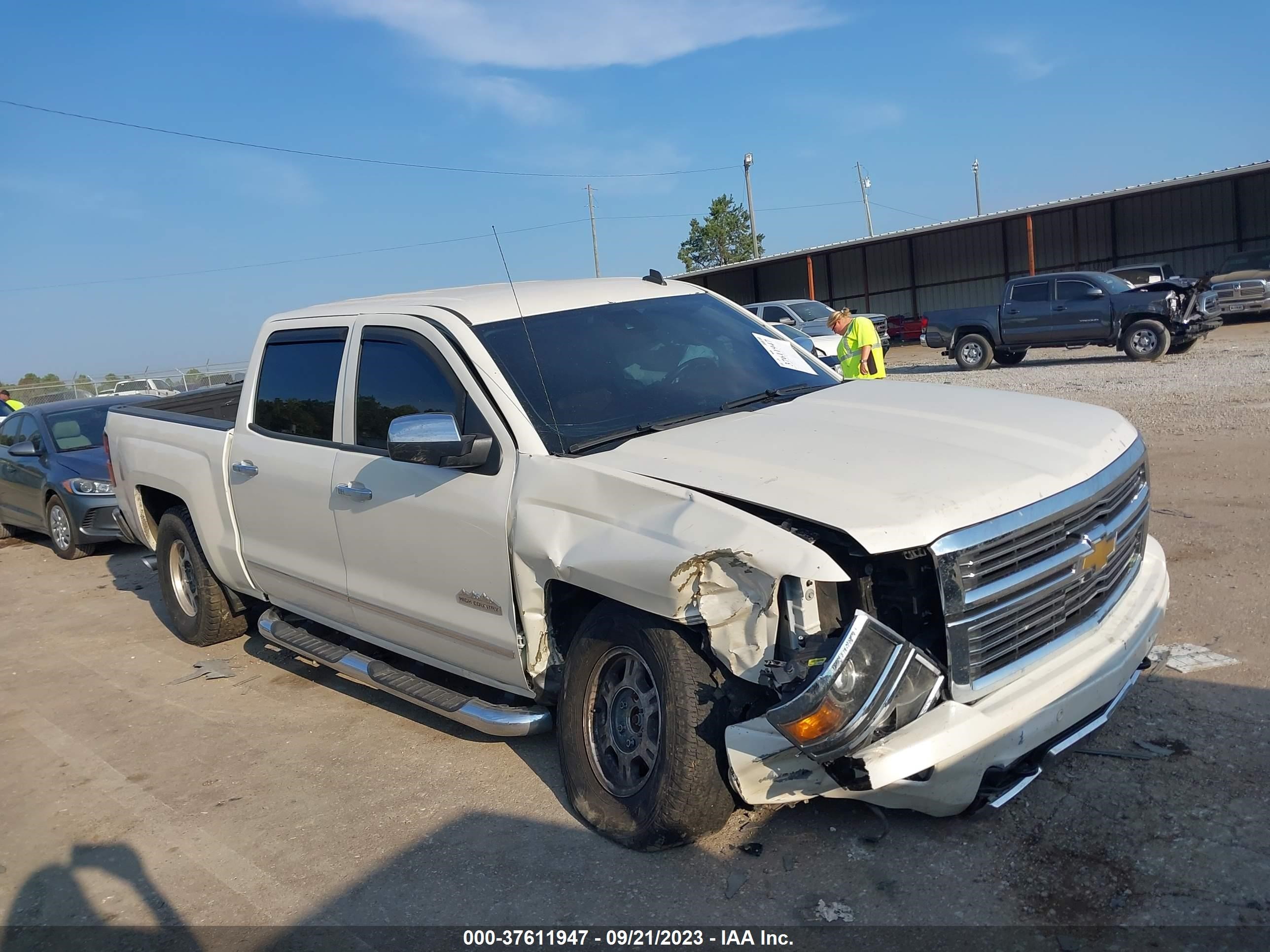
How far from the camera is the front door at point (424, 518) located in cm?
397

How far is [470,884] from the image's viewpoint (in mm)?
3578

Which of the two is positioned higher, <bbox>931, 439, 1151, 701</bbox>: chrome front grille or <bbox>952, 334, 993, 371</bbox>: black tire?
<bbox>931, 439, 1151, 701</bbox>: chrome front grille

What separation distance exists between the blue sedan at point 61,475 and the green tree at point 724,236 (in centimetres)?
4742

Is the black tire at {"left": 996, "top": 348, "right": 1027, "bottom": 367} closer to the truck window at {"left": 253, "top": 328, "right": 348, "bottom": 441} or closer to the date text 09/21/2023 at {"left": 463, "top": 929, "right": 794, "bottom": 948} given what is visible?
the truck window at {"left": 253, "top": 328, "right": 348, "bottom": 441}

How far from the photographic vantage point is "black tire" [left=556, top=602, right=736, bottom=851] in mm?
3307

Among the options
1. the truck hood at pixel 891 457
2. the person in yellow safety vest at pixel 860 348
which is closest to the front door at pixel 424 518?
the truck hood at pixel 891 457

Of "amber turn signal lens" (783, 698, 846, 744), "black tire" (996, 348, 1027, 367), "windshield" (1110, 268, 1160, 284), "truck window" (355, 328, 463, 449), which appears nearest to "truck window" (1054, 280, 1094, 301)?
"black tire" (996, 348, 1027, 367)

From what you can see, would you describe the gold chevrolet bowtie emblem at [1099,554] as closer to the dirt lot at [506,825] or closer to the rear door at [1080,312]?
the dirt lot at [506,825]

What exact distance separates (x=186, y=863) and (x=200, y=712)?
184 cm

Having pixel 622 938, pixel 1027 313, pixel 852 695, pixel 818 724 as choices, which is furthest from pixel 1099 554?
pixel 1027 313

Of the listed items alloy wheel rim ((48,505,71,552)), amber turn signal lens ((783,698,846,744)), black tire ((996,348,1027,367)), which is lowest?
black tire ((996,348,1027,367))

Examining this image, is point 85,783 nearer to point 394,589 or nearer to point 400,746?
point 400,746

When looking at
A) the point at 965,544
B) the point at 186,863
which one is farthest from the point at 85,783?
the point at 965,544

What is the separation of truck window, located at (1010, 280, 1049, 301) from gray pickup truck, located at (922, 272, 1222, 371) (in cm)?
1
